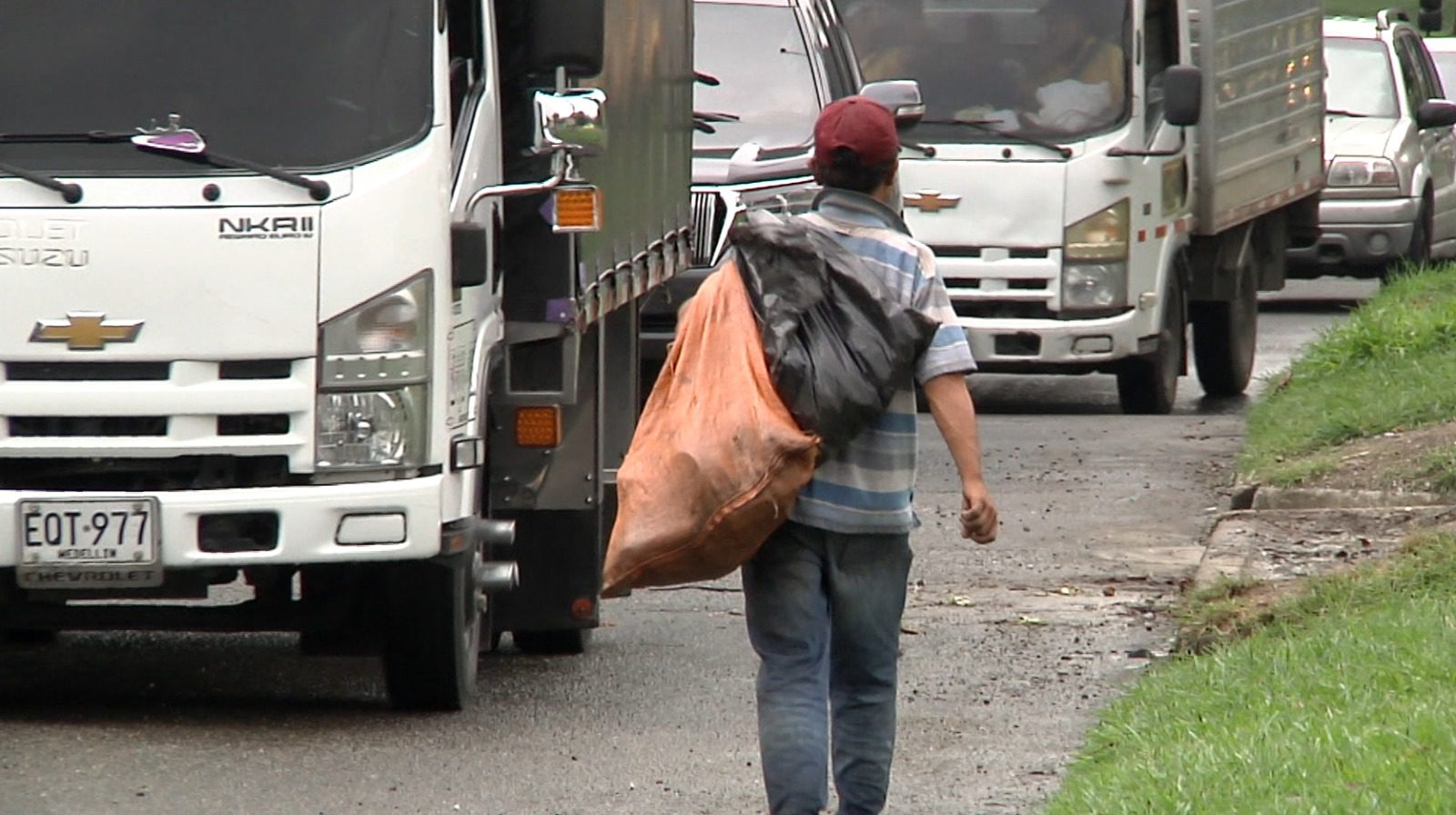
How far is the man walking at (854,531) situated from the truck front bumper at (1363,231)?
663 inches

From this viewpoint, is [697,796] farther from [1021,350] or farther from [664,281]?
[1021,350]

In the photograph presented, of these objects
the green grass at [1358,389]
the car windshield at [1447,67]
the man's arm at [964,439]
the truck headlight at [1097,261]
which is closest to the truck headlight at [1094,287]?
the truck headlight at [1097,261]

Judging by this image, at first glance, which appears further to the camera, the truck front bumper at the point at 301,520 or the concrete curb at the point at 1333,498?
the concrete curb at the point at 1333,498

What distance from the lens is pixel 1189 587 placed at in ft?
30.8

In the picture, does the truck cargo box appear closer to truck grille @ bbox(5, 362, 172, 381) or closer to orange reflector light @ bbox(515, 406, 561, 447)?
orange reflector light @ bbox(515, 406, 561, 447)

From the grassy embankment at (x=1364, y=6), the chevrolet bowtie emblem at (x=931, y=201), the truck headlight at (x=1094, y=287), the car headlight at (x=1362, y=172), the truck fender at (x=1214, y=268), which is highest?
the grassy embankment at (x=1364, y=6)

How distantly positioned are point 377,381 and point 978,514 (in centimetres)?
192

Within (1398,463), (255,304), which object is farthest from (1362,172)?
(255,304)

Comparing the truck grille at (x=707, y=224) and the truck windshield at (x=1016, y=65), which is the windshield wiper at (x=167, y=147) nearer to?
the truck grille at (x=707, y=224)

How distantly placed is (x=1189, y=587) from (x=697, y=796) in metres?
3.06

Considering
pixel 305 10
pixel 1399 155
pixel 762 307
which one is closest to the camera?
pixel 762 307

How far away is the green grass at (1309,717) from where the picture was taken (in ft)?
18.6

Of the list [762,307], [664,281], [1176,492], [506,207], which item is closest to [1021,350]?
[1176,492]

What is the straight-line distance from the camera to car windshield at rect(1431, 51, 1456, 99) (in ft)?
93.0
